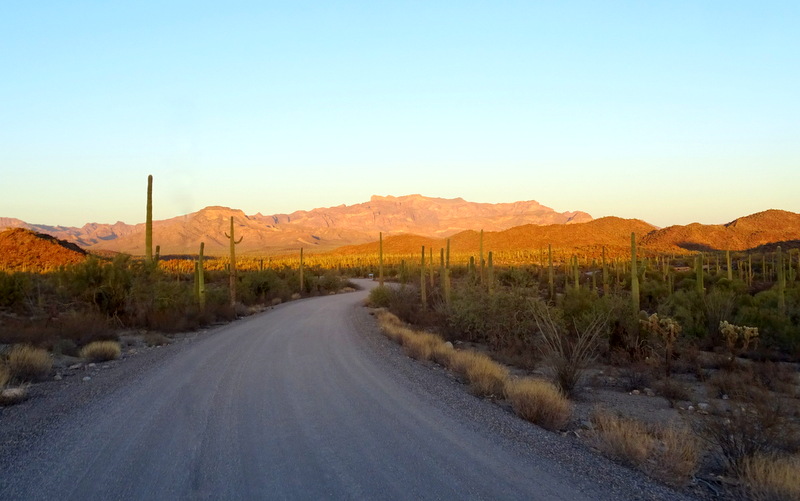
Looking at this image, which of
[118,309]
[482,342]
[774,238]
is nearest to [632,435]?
[482,342]

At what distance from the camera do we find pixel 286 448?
691 cm

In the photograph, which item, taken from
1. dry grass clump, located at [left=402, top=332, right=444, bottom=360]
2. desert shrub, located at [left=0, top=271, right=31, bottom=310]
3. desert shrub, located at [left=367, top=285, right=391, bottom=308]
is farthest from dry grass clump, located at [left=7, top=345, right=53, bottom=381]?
desert shrub, located at [left=367, top=285, right=391, bottom=308]

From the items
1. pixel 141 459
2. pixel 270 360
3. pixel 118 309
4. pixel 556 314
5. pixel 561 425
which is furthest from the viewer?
pixel 118 309

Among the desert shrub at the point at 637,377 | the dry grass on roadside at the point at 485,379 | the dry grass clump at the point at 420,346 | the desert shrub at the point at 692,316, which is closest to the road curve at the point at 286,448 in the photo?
the dry grass on roadside at the point at 485,379

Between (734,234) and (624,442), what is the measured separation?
116224 mm

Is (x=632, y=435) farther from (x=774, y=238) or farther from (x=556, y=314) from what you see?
(x=774, y=238)

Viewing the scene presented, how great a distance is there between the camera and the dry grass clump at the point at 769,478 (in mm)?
5457

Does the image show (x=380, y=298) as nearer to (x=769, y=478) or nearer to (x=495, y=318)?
(x=495, y=318)

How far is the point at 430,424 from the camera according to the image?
8.20 metres

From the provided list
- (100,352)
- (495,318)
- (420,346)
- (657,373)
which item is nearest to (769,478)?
(657,373)

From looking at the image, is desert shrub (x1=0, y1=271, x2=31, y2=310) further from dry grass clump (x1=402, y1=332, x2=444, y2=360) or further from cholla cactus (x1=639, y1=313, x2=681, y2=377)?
cholla cactus (x1=639, y1=313, x2=681, y2=377)

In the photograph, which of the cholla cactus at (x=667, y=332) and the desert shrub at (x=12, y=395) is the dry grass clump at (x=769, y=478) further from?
the desert shrub at (x=12, y=395)

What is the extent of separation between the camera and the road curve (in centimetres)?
568

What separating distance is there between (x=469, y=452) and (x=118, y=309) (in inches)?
789
